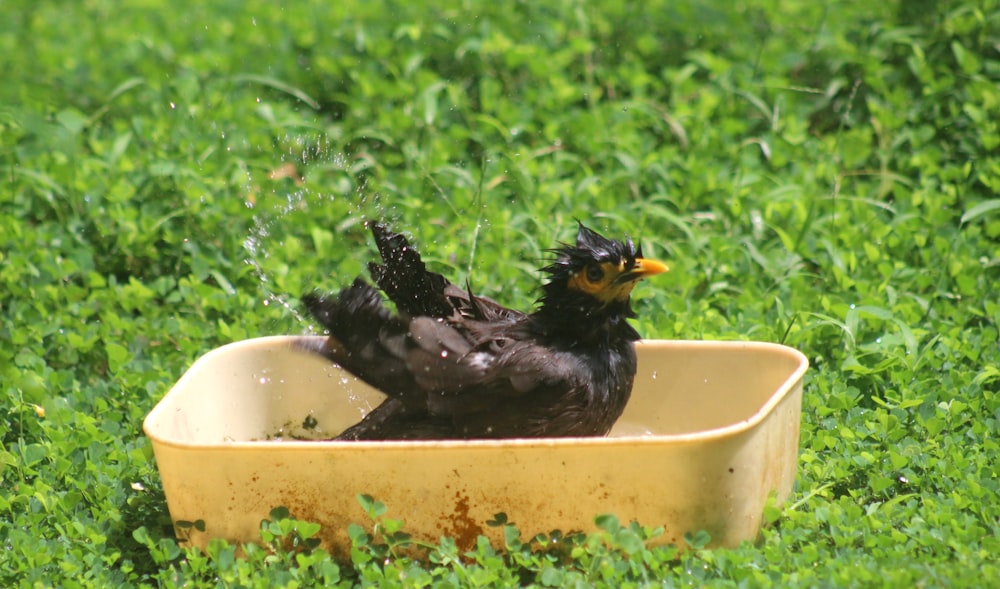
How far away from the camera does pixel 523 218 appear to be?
5.44 meters

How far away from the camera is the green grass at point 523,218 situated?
3.39 m

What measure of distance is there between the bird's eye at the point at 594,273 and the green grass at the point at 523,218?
24.2 inches

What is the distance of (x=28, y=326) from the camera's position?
4.77m

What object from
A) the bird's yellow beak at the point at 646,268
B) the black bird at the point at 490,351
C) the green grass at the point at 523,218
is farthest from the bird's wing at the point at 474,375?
the green grass at the point at 523,218

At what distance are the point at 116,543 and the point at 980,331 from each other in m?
3.14

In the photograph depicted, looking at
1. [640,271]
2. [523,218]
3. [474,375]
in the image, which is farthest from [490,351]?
[523,218]

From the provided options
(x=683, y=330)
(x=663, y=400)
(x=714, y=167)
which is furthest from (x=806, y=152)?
(x=663, y=400)

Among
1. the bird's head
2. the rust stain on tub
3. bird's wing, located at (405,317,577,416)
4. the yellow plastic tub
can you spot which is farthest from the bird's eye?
the rust stain on tub

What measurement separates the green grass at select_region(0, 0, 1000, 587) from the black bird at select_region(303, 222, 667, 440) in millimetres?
455

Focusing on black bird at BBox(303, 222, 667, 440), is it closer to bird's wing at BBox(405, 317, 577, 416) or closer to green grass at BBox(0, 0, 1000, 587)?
bird's wing at BBox(405, 317, 577, 416)

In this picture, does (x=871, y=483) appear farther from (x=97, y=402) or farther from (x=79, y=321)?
(x=79, y=321)

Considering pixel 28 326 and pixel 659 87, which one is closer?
pixel 28 326

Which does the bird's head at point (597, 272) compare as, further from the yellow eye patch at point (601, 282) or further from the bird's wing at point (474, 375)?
the bird's wing at point (474, 375)

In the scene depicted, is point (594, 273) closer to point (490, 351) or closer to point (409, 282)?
point (490, 351)
